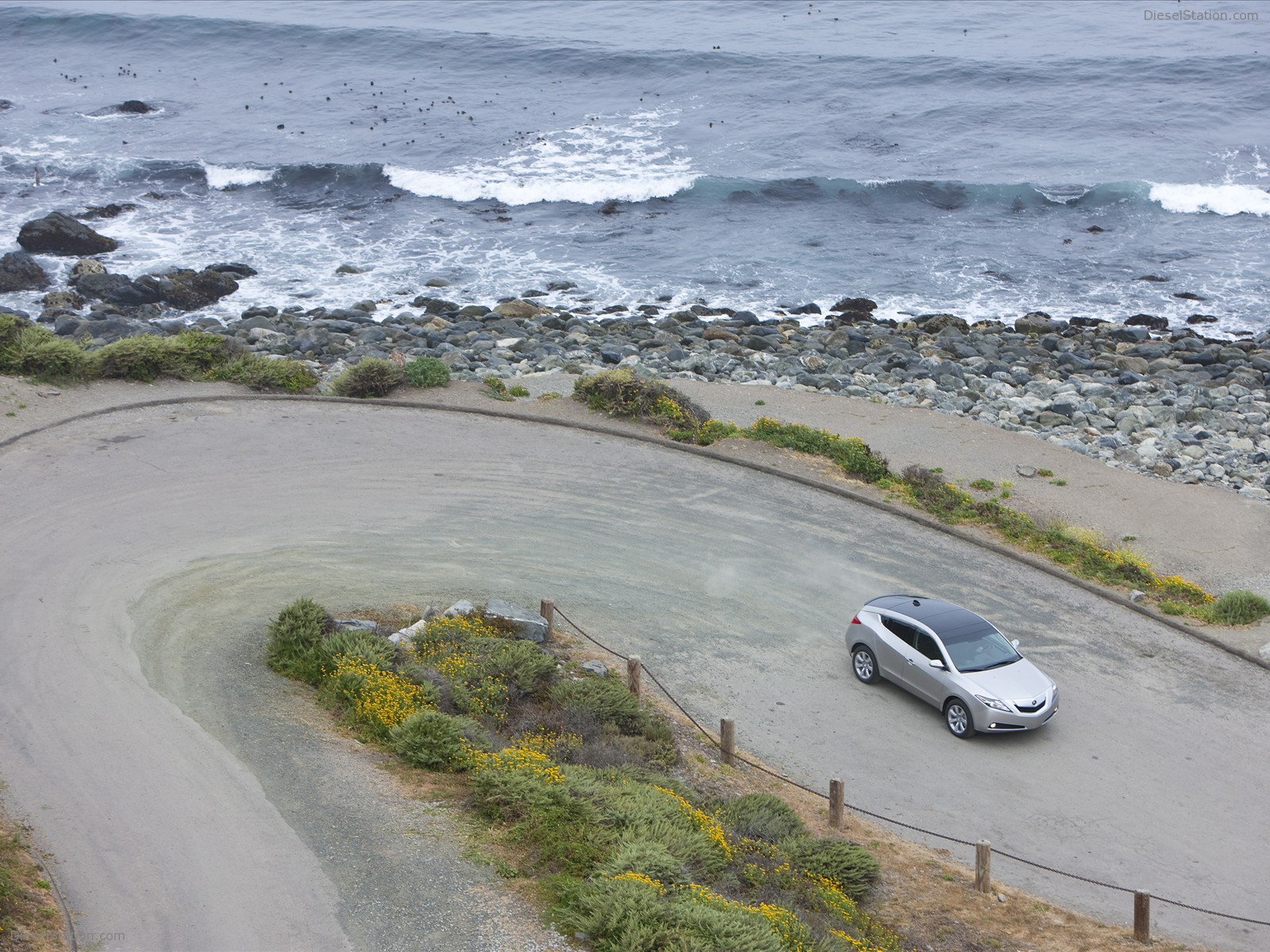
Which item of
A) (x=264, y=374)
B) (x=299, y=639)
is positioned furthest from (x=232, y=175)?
(x=299, y=639)

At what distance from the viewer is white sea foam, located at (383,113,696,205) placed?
55.2 meters

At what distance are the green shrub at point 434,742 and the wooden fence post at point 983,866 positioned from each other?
6008 mm

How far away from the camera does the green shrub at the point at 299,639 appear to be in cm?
1570

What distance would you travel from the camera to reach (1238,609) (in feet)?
65.2

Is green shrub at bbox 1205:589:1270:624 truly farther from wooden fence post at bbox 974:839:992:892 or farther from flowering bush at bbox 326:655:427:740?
flowering bush at bbox 326:655:427:740

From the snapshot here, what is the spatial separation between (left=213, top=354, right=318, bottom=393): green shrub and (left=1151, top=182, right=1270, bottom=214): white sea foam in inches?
1702

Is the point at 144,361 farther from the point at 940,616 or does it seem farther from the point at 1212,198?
the point at 1212,198

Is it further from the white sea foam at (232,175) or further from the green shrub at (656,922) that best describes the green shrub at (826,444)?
the white sea foam at (232,175)

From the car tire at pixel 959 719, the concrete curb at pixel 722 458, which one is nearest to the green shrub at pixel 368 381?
the concrete curb at pixel 722 458

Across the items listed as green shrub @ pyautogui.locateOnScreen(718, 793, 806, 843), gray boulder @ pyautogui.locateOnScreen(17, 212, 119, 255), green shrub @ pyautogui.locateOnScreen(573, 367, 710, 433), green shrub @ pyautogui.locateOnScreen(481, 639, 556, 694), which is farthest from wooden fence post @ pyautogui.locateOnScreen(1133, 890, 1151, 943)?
gray boulder @ pyautogui.locateOnScreen(17, 212, 119, 255)

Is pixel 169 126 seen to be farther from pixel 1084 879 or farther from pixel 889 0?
pixel 1084 879

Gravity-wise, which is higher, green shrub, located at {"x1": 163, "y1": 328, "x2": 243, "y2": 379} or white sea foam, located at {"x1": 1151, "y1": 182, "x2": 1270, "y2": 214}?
white sea foam, located at {"x1": 1151, "y1": 182, "x2": 1270, "y2": 214}

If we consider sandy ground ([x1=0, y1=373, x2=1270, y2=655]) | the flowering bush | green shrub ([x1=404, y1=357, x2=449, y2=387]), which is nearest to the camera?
the flowering bush

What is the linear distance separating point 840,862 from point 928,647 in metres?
4.93
